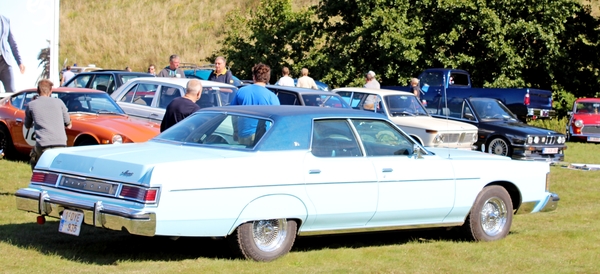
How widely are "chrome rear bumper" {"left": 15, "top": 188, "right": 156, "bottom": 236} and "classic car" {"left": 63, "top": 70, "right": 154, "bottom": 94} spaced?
10942 mm

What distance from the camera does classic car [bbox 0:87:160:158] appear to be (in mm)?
12750

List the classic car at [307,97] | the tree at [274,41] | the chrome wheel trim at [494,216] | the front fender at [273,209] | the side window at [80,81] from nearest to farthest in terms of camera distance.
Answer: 1. the front fender at [273,209]
2. the chrome wheel trim at [494,216]
3. the classic car at [307,97]
4. the side window at [80,81]
5. the tree at [274,41]

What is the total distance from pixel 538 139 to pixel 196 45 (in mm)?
30314

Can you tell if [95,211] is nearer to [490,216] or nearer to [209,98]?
[490,216]

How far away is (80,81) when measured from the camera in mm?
18984

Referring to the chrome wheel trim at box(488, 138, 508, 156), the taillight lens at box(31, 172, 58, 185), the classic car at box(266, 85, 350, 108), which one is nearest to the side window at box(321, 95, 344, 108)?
the classic car at box(266, 85, 350, 108)

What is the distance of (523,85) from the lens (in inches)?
1121

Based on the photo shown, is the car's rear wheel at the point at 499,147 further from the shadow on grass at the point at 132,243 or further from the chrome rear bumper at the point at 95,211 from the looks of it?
the chrome rear bumper at the point at 95,211

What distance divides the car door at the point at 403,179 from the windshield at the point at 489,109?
11647 millimetres

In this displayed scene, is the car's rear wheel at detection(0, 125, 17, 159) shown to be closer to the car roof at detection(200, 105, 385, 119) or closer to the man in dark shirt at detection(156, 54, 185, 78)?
the man in dark shirt at detection(156, 54, 185, 78)

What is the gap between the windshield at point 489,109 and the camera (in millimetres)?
19969

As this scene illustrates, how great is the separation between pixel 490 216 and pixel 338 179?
2.22 metres

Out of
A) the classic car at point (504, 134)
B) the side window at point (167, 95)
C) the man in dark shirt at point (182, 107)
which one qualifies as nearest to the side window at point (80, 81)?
the side window at point (167, 95)

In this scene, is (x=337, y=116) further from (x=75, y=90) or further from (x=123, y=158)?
(x=75, y=90)
